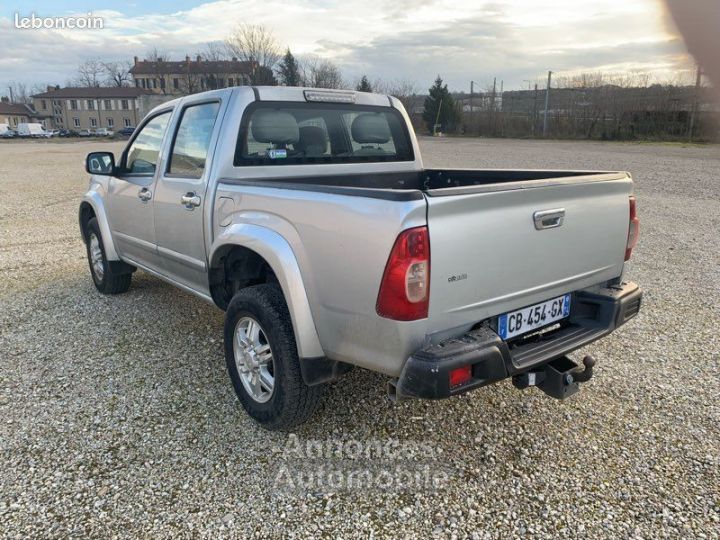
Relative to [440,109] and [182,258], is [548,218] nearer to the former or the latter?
[182,258]

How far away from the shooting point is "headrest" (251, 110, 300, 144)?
3.57 metres

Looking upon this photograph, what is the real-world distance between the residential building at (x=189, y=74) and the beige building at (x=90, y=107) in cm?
288

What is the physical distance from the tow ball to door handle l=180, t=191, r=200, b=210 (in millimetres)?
2271

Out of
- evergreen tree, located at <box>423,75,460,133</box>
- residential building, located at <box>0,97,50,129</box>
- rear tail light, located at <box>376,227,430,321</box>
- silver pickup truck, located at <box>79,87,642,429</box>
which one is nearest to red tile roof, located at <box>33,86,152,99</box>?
residential building, located at <box>0,97,50,129</box>

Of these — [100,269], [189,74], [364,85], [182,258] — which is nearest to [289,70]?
[364,85]

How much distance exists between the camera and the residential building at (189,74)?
50.7m

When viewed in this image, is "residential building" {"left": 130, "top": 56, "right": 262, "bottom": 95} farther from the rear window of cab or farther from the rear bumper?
the rear bumper

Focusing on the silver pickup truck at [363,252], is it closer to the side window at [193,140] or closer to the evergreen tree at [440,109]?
the side window at [193,140]

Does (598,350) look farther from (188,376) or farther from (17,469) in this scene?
→ (17,469)

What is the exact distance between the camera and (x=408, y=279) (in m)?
2.20

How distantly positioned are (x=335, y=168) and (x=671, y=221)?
761 centimetres

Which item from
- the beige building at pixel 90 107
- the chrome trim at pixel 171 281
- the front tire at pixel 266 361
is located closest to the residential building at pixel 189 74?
the beige building at pixel 90 107

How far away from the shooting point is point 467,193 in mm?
2281

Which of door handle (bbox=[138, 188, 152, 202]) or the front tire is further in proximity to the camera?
door handle (bbox=[138, 188, 152, 202])
